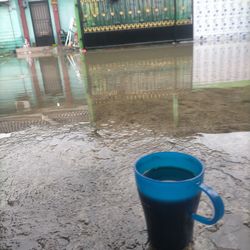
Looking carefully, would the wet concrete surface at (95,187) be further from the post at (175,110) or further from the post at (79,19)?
the post at (79,19)

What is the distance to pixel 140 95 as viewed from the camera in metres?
5.11

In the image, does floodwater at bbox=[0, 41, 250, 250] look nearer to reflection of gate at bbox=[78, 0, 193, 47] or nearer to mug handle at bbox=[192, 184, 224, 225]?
mug handle at bbox=[192, 184, 224, 225]

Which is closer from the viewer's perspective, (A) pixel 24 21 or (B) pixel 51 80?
(B) pixel 51 80

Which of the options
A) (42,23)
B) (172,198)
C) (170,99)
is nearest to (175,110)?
(170,99)

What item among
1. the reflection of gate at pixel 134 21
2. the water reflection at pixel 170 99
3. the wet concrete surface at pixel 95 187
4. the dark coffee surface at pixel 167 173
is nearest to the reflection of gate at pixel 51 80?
the water reflection at pixel 170 99

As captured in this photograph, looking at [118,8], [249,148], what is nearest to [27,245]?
[249,148]

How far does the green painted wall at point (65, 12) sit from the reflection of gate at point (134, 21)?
4028mm

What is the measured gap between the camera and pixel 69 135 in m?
3.59

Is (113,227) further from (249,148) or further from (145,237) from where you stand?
(249,148)

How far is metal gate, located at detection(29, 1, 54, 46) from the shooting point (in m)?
15.7

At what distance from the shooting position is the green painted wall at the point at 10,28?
15320mm

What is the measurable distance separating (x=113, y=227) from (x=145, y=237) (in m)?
0.24

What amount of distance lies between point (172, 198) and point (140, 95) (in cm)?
375

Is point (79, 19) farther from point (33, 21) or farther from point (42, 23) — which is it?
point (33, 21)
